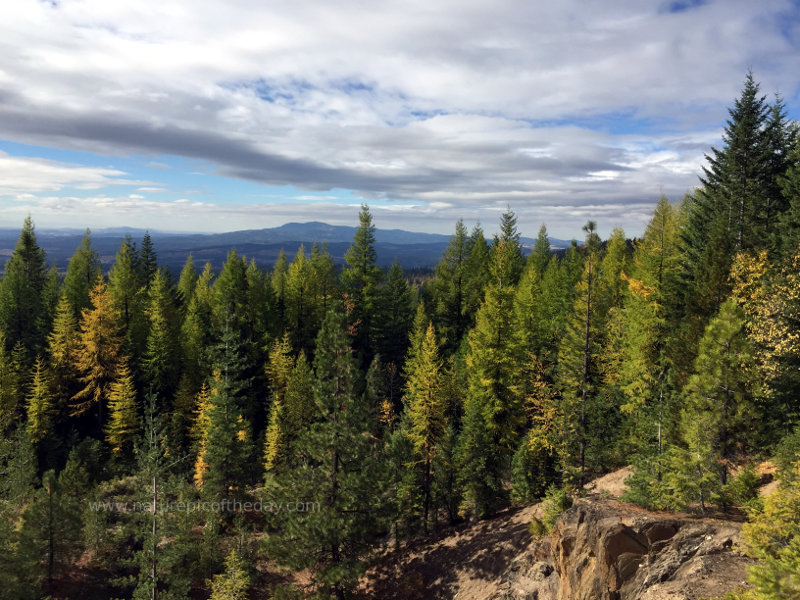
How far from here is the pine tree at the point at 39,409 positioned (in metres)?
36.6

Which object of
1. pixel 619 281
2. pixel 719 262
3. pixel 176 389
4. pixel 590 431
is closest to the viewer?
pixel 719 262

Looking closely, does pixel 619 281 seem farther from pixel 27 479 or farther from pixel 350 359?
pixel 27 479

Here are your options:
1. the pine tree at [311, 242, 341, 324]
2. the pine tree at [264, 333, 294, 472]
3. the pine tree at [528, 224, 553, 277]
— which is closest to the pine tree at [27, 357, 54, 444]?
the pine tree at [264, 333, 294, 472]

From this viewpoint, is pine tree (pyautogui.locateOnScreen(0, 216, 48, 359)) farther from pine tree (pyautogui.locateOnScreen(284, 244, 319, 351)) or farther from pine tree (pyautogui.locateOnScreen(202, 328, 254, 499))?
pine tree (pyautogui.locateOnScreen(202, 328, 254, 499))

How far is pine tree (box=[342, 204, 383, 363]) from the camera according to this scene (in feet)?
155

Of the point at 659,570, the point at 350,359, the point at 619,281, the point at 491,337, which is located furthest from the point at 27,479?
the point at 619,281

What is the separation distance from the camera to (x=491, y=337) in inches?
1059

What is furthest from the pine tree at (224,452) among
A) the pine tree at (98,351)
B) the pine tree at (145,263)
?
the pine tree at (145,263)

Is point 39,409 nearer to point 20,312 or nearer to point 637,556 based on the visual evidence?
point 20,312

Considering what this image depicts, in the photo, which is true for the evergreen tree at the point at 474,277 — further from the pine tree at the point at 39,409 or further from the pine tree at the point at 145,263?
the pine tree at the point at 145,263

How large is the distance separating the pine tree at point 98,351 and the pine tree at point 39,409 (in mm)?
2181

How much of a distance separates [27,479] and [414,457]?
82.5 ft

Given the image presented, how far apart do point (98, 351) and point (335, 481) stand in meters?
33.1

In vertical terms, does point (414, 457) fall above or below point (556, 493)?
below
